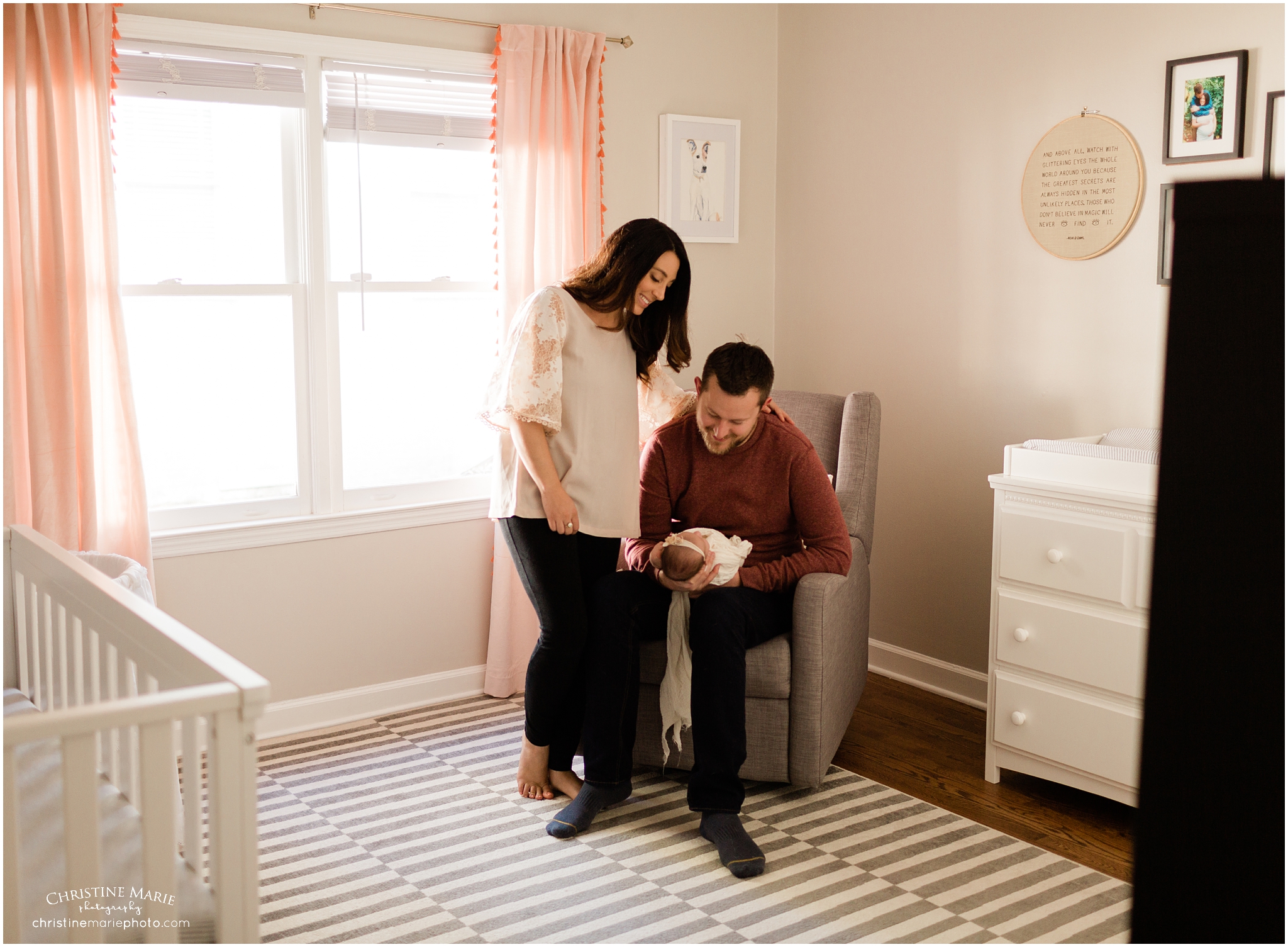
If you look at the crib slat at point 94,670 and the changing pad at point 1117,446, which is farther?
the changing pad at point 1117,446

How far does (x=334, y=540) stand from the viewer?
3072 millimetres

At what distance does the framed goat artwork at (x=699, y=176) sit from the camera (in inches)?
139

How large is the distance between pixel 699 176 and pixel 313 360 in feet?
4.66

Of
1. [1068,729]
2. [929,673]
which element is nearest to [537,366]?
[1068,729]

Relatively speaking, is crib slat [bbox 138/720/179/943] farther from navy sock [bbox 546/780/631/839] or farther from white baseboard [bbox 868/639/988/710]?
white baseboard [bbox 868/639/988/710]

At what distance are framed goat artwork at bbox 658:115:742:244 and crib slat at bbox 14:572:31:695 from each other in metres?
2.14

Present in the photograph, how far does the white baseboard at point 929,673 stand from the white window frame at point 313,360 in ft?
5.21

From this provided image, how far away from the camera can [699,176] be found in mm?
3604

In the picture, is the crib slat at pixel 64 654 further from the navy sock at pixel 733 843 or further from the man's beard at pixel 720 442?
the man's beard at pixel 720 442

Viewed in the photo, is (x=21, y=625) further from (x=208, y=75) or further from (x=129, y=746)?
A: (x=208, y=75)

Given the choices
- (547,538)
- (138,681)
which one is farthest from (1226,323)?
(547,538)

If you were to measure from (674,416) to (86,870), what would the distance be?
1701 mm

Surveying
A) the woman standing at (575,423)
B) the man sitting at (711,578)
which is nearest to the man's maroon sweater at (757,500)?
the man sitting at (711,578)

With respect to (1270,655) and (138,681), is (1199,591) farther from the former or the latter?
(138,681)
